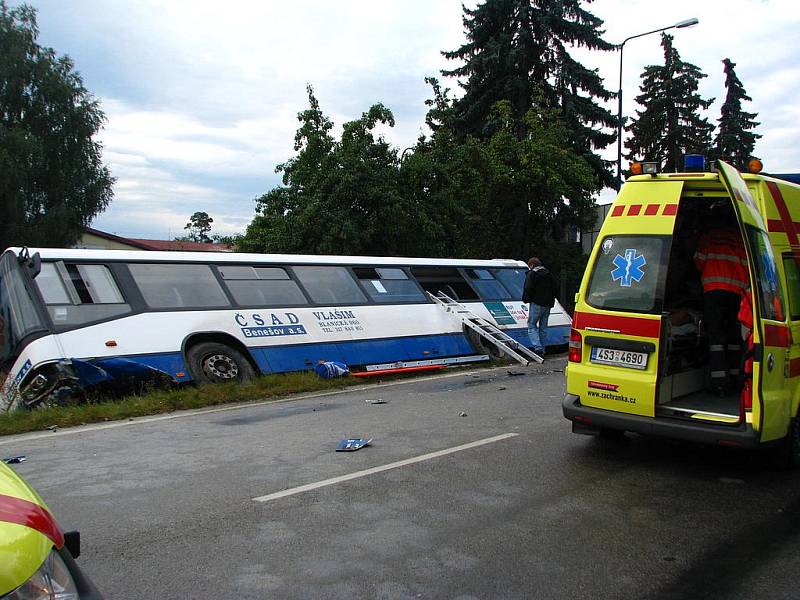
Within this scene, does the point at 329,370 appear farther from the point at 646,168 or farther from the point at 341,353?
the point at 646,168

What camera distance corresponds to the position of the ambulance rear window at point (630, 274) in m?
5.61

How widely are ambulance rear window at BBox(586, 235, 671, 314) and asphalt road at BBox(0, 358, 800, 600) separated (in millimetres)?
1417

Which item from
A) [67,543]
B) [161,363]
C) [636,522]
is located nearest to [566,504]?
[636,522]

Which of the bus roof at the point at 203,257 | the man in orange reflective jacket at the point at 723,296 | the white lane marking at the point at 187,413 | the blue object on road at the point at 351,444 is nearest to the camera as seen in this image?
the man in orange reflective jacket at the point at 723,296

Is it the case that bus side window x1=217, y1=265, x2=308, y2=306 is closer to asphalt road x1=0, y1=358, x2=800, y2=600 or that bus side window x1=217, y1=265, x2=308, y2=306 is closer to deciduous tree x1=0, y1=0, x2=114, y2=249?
asphalt road x1=0, y1=358, x2=800, y2=600

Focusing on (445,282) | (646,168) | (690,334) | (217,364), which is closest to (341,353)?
(217,364)

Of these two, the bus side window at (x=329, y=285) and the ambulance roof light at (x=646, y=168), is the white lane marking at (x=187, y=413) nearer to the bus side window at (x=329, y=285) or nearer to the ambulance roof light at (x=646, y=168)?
the bus side window at (x=329, y=285)

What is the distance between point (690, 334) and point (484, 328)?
6.92 metres

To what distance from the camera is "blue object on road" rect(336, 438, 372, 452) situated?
6.28 meters

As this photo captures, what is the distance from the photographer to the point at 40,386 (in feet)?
27.7

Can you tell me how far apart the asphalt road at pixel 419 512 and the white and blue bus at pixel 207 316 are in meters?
1.66

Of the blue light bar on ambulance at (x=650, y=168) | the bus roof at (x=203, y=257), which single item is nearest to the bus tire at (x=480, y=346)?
the bus roof at (x=203, y=257)

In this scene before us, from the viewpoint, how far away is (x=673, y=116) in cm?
3641

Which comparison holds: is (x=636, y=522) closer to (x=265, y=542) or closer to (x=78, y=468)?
(x=265, y=542)
